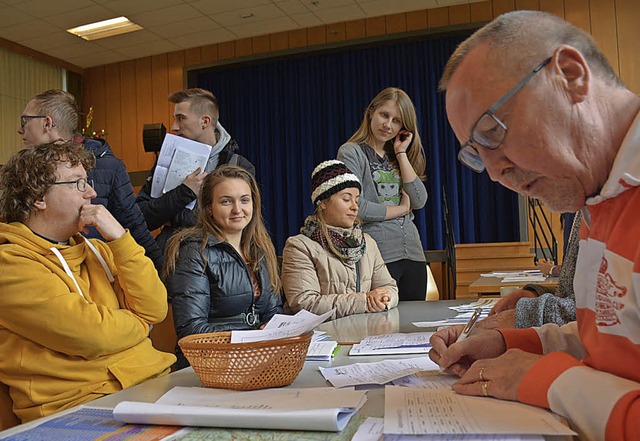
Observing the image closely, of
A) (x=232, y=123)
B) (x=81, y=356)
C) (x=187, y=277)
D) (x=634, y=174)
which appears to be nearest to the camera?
(x=634, y=174)

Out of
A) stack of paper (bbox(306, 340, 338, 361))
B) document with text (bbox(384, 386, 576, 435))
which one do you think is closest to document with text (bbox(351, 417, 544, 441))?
document with text (bbox(384, 386, 576, 435))

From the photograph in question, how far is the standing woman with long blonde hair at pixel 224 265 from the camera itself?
82.9 inches

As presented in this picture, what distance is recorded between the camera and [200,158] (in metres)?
3.00

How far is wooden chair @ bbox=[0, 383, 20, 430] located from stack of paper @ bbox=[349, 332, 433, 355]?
871mm

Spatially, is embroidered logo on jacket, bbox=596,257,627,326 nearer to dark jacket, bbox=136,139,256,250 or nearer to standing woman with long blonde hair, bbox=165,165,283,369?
standing woman with long blonde hair, bbox=165,165,283,369

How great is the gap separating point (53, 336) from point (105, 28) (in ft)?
19.7

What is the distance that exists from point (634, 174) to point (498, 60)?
0.80 feet

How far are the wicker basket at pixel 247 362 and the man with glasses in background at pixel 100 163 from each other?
1.50m

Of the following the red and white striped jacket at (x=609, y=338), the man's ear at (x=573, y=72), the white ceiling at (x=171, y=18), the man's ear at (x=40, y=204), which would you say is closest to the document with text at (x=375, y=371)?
the red and white striped jacket at (x=609, y=338)

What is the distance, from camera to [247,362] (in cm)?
103

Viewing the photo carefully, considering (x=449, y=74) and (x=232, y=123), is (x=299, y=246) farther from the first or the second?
(x=232, y=123)

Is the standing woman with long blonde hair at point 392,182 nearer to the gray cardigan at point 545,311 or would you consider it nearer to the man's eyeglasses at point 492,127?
the gray cardigan at point 545,311

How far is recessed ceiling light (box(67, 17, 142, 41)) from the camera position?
6.54 meters

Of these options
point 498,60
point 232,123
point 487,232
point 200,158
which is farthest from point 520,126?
point 232,123
